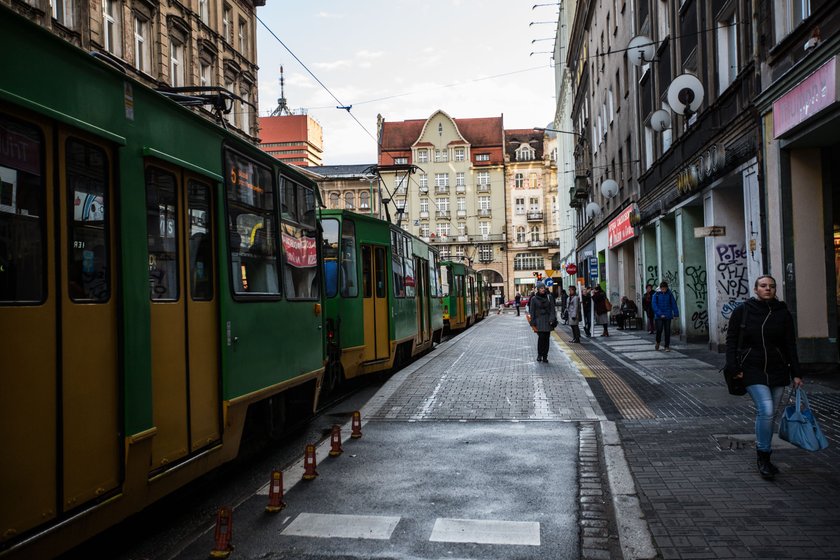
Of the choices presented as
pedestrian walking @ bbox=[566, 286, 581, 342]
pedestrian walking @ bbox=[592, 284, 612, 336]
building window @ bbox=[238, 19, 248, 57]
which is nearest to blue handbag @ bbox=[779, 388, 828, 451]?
pedestrian walking @ bbox=[566, 286, 581, 342]

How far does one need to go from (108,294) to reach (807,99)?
34.9 feet

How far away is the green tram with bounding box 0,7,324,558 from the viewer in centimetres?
373

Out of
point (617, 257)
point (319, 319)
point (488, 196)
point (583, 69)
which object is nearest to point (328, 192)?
point (488, 196)

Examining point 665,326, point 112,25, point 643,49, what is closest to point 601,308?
point 665,326

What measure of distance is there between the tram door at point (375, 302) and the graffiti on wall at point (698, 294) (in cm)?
990

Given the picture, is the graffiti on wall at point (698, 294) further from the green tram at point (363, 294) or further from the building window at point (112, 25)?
the building window at point (112, 25)

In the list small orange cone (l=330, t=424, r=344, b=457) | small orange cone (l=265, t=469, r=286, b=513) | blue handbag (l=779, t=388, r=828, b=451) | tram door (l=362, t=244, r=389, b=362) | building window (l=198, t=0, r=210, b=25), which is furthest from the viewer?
building window (l=198, t=0, r=210, b=25)

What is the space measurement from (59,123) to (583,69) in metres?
43.4

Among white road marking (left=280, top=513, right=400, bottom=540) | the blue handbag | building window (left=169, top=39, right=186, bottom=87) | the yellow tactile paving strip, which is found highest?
building window (left=169, top=39, right=186, bottom=87)

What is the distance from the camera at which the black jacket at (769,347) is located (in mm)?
6500

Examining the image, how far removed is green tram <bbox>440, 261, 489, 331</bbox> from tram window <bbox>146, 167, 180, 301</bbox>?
83.3 ft

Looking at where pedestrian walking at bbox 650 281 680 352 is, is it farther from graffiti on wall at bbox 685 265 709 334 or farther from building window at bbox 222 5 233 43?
building window at bbox 222 5 233 43

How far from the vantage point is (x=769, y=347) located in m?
6.51

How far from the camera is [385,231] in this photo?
14820mm
